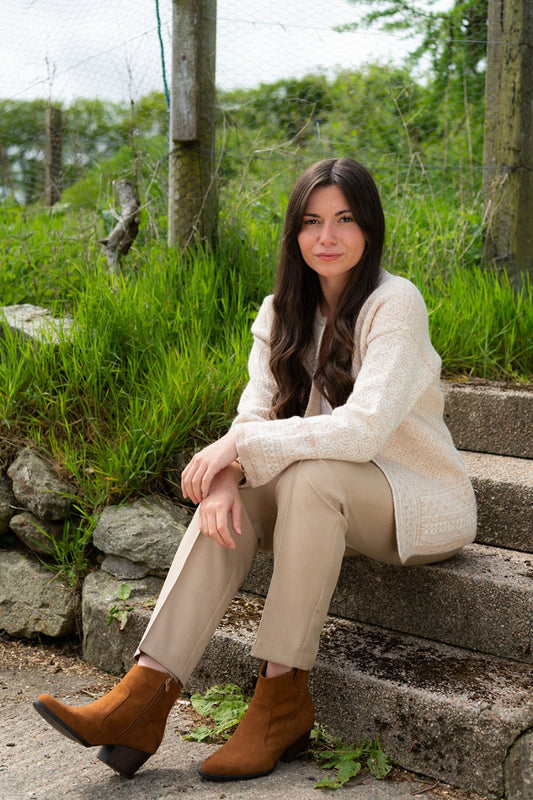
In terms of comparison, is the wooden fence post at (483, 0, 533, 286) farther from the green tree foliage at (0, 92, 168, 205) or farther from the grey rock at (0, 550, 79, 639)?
the grey rock at (0, 550, 79, 639)

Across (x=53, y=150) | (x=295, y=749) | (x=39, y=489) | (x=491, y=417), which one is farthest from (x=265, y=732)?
(x=53, y=150)

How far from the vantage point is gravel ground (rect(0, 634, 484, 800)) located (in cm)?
187

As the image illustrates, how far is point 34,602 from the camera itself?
9.21ft

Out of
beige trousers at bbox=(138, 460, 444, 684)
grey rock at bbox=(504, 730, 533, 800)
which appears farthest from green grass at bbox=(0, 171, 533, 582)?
grey rock at bbox=(504, 730, 533, 800)

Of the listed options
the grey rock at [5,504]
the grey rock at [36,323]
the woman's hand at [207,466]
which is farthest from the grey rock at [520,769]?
the grey rock at [36,323]

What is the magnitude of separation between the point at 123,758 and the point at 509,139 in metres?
3.19

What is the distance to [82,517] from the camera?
112 inches

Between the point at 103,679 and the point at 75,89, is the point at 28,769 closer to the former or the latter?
the point at 103,679

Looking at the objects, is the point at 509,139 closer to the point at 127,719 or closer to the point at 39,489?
the point at 39,489

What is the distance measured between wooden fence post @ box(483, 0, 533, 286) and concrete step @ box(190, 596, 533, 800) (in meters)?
2.28

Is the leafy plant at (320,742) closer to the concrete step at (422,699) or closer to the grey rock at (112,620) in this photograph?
the concrete step at (422,699)

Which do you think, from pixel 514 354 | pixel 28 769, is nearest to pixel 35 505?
pixel 28 769

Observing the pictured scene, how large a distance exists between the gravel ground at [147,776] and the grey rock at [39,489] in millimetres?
631

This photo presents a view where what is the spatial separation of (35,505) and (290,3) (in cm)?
269
